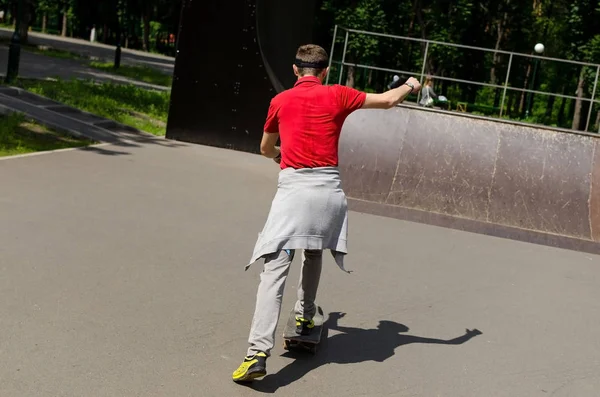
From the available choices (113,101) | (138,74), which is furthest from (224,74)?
(138,74)

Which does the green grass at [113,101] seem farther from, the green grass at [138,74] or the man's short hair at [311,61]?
the man's short hair at [311,61]

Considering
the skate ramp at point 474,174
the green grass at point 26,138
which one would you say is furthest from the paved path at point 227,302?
the green grass at point 26,138

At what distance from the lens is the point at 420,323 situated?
6.60 meters

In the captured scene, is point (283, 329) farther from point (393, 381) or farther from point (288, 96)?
point (288, 96)

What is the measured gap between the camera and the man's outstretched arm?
514 centimetres

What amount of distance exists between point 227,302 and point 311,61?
218 centimetres

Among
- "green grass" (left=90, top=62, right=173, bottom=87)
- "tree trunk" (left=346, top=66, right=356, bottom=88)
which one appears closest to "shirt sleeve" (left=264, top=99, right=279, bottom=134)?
"tree trunk" (left=346, top=66, right=356, bottom=88)

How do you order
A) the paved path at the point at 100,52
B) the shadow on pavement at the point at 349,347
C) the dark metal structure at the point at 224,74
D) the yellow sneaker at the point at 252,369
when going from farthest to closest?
→ the paved path at the point at 100,52
the dark metal structure at the point at 224,74
the shadow on pavement at the point at 349,347
the yellow sneaker at the point at 252,369

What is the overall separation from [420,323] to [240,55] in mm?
10312

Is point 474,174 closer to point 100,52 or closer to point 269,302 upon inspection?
point 269,302

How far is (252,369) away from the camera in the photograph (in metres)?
4.69

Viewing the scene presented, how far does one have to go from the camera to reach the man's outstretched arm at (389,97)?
5.14 metres

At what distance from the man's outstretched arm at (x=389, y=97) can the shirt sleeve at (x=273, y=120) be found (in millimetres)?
535

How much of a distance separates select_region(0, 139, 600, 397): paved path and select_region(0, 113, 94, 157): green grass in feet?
3.40
